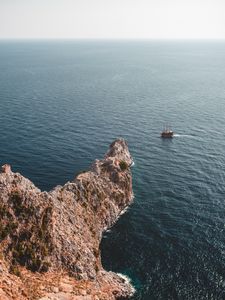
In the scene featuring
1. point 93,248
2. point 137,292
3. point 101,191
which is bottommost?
point 137,292

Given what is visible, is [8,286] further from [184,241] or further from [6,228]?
[184,241]

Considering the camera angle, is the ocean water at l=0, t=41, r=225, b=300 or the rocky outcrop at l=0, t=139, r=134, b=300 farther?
the ocean water at l=0, t=41, r=225, b=300

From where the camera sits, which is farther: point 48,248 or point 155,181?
point 155,181

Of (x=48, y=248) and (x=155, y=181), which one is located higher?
(x=155, y=181)

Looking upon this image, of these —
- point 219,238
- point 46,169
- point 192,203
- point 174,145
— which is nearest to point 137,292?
point 219,238

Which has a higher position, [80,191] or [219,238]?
[80,191]

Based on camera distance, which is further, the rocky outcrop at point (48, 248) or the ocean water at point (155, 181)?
the ocean water at point (155, 181)

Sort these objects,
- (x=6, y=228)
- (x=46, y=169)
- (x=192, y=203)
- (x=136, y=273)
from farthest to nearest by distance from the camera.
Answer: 1. (x=46, y=169)
2. (x=192, y=203)
3. (x=136, y=273)
4. (x=6, y=228)

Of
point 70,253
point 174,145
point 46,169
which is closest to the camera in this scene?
point 70,253
